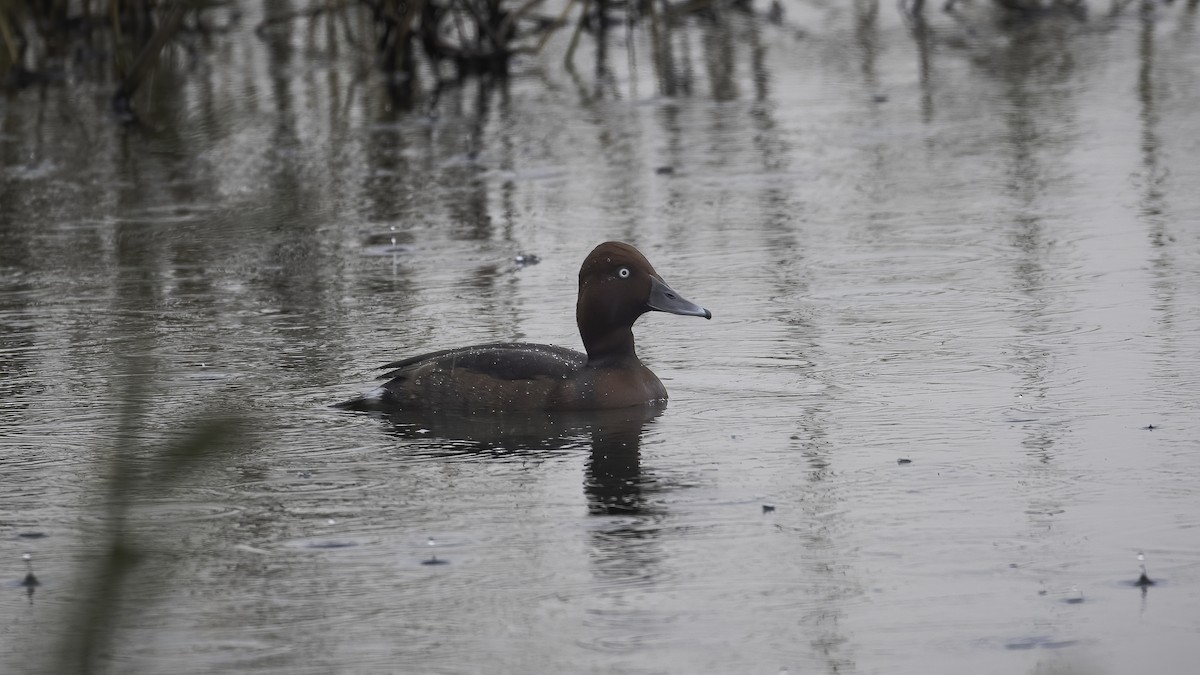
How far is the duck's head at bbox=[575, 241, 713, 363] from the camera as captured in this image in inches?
309

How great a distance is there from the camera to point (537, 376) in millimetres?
7676

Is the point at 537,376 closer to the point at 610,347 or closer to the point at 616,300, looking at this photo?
the point at 610,347

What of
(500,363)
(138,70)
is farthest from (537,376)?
(138,70)

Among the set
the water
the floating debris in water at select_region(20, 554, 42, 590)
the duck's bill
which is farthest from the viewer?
the duck's bill

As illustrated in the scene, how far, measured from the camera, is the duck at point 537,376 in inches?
301

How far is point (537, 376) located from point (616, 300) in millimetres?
475

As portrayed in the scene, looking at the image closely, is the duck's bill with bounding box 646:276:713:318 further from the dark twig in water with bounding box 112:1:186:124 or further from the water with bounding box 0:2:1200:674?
the dark twig in water with bounding box 112:1:186:124

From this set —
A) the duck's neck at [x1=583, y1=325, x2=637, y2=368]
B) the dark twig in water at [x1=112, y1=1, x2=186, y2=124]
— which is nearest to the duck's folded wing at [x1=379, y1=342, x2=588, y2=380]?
the duck's neck at [x1=583, y1=325, x2=637, y2=368]

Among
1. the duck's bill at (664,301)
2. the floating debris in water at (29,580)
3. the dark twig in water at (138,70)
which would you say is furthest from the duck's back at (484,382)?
the dark twig in water at (138,70)

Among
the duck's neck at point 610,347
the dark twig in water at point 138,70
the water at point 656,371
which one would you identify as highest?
the dark twig in water at point 138,70

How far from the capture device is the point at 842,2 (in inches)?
851

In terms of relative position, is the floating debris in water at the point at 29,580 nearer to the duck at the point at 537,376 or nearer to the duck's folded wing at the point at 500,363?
the duck at the point at 537,376

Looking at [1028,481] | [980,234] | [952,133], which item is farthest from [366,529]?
[952,133]

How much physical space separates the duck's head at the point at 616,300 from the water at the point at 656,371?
0.34 meters
